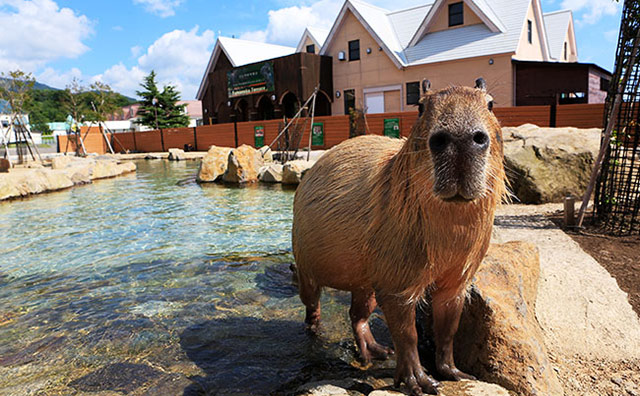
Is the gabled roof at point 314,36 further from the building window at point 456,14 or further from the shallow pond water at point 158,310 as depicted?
the shallow pond water at point 158,310

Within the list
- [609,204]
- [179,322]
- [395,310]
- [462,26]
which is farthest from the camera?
[462,26]

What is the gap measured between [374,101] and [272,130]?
6159 millimetres

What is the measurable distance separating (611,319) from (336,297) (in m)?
2.51

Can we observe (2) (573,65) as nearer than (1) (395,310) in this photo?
No

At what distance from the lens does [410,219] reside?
2.42m

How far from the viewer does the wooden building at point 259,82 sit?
88.6 ft

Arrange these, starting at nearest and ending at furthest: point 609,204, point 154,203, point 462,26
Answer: point 609,204 < point 154,203 < point 462,26

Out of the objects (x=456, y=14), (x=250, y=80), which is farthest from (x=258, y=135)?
(x=456, y=14)

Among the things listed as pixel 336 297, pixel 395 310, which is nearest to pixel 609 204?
pixel 336 297

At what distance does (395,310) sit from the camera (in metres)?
2.58

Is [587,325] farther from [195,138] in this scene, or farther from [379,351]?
[195,138]

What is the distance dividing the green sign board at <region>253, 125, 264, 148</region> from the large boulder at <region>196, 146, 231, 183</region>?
32.8ft

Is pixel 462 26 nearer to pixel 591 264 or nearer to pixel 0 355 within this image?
pixel 591 264

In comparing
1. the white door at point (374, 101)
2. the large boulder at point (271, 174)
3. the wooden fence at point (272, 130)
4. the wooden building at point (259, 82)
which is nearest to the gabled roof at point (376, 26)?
the wooden building at point (259, 82)
